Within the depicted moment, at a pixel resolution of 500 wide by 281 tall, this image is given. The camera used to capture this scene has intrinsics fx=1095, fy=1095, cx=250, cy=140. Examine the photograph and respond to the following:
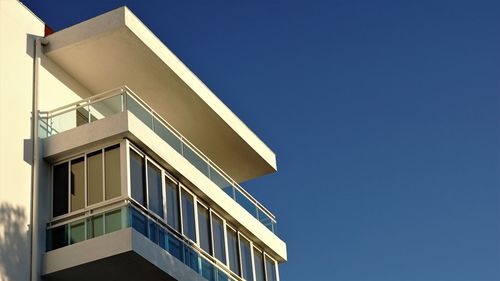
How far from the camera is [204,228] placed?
26.3 metres

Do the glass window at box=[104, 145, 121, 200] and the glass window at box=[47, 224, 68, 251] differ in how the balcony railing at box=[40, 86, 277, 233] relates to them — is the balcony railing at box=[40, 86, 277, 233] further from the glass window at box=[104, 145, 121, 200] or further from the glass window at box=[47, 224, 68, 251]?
the glass window at box=[47, 224, 68, 251]

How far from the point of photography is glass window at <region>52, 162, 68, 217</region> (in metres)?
23.4

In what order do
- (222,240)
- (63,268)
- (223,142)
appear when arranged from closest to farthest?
(63,268), (222,240), (223,142)

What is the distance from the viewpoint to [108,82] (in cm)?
2672

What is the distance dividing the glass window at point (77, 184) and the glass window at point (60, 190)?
15 centimetres

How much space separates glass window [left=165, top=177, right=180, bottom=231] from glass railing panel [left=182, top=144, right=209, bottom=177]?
42.4 inches

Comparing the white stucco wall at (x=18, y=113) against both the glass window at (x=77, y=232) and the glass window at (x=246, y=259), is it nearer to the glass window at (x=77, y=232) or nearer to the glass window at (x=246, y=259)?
the glass window at (x=77, y=232)

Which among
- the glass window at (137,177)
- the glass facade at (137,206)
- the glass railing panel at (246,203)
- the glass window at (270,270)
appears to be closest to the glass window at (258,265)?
the glass window at (270,270)

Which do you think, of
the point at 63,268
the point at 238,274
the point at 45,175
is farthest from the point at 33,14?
the point at 238,274

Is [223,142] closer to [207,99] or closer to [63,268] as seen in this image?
[207,99]

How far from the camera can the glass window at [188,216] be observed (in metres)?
25.3

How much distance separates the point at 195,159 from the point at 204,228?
1.69 meters

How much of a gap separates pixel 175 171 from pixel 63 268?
4.05m

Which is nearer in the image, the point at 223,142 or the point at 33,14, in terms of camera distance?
the point at 33,14
